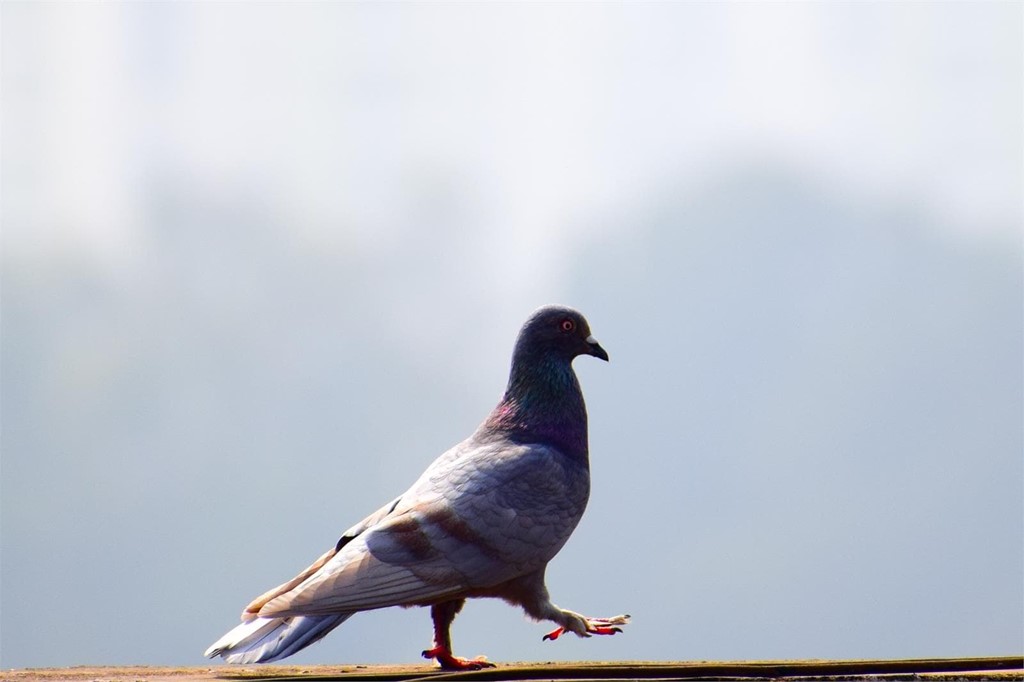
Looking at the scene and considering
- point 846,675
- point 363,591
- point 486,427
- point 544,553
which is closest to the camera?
point 846,675

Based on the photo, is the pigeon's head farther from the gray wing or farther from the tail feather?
the tail feather

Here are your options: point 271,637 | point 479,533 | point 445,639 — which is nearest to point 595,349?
point 479,533

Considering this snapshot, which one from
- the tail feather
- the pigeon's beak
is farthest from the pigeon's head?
the tail feather

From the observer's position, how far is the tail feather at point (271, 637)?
7004 millimetres

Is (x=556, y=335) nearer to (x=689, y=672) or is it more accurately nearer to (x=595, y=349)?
(x=595, y=349)

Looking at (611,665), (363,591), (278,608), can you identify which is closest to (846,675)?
(611,665)

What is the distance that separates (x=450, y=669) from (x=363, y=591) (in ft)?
2.85

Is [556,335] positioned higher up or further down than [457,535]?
higher up

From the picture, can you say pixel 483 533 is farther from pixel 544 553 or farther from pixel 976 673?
pixel 976 673

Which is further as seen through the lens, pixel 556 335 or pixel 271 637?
pixel 556 335

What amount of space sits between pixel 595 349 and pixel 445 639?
2558mm

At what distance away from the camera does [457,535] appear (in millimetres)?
7566

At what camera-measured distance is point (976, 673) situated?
682 centimetres

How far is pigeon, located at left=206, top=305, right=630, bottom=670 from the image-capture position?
281 inches
